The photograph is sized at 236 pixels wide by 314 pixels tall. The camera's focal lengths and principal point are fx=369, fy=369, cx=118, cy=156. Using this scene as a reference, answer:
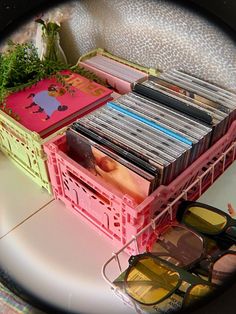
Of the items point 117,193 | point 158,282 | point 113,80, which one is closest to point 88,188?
point 117,193

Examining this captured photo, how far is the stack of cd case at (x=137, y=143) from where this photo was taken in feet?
2.12

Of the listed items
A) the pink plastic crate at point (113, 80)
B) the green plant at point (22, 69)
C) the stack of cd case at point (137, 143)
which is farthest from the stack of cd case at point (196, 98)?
the green plant at point (22, 69)

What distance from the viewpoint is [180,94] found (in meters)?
0.78

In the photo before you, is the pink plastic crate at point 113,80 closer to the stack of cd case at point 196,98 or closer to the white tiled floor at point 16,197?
Answer: the stack of cd case at point 196,98

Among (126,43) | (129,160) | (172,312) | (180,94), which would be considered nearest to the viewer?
(172,312)

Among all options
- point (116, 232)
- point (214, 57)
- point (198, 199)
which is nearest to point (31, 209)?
point (116, 232)

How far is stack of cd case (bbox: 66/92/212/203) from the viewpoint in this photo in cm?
65

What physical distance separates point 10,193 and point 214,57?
53 centimetres

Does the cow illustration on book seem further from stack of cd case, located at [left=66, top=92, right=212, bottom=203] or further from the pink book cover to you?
stack of cd case, located at [left=66, top=92, right=212, bottom=203]

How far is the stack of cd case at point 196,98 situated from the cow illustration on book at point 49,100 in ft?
0.62

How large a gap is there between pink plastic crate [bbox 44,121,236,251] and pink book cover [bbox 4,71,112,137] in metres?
0.08

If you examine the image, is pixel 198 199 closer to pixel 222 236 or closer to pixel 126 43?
pixel 222 236

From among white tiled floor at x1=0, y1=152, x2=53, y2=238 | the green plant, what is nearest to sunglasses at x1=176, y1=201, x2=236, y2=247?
white tiled floor at x1=0, y1=152, x2=53, y2=238

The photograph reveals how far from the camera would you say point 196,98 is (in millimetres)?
765
